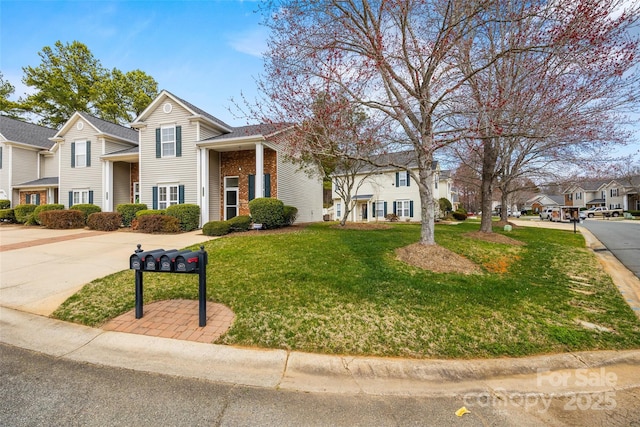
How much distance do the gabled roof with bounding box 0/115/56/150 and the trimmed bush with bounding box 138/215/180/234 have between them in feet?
57.6

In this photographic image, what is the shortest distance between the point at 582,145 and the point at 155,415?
661 inches

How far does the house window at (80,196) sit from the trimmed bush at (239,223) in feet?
41.4

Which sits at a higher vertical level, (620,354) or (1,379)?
(1,379)

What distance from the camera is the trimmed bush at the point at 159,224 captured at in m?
12.8

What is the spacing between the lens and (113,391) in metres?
2.45

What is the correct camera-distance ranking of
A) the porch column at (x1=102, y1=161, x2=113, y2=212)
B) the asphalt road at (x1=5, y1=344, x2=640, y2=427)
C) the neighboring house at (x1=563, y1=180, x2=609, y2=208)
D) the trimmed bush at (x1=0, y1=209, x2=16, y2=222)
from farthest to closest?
1. the neighboring house at (x1=563, y1=180, x2=609, y2=208)
2. the trimmed bush at (x1=0, y1=209, x2=16, y2=222)
3. the porch column at (x1=102, y1=161, x2=113, y2=212)
4. the asphalt road at (x1=5, y1=344, x2=640, y2=427)

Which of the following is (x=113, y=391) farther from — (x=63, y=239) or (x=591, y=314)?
(x=63, y=239)

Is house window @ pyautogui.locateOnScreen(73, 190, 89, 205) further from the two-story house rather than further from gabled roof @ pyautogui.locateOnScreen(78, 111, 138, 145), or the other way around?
the two-story house

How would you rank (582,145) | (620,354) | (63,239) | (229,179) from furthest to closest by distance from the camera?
(229,179) → (582,145) → (63,239) → (620,354)

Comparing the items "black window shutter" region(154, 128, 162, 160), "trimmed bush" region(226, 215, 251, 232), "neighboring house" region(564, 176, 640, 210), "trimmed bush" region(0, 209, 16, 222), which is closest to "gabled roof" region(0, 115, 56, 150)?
"trimmed bush" region(0, 209, 16, 222)

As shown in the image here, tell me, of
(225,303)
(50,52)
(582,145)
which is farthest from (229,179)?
(50,52)

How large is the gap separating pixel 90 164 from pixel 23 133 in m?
10.2

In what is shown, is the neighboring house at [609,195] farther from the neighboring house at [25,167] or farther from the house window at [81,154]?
the neighboring house at [25,167]

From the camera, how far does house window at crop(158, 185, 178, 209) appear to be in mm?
15156
